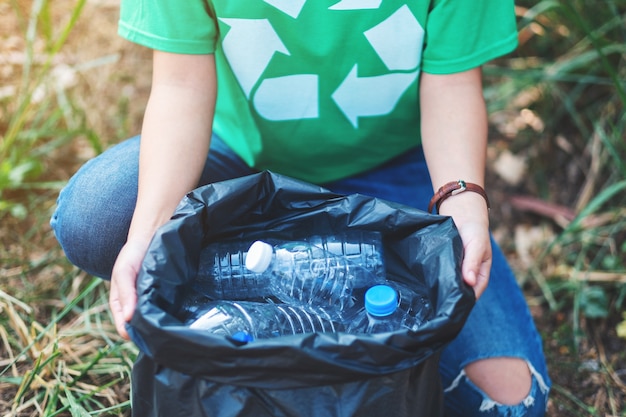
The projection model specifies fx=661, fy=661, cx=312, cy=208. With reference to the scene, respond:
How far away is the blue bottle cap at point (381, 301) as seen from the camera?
1048mm

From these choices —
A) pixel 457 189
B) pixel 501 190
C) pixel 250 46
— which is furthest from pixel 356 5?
pixel 501 190

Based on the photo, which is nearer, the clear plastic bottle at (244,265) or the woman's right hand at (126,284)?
the woman's right hand at (126,284)

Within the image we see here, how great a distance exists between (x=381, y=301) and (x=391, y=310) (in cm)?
3

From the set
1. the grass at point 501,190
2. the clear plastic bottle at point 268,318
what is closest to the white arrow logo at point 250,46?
the clear plastic bottle at point 268,318

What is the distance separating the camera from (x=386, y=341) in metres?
0.93

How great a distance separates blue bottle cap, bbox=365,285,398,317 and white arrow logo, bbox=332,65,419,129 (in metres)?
0.53

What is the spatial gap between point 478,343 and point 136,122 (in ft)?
5.29

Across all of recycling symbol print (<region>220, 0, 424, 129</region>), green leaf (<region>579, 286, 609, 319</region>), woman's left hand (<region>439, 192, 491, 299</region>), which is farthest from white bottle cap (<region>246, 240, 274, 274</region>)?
green leaf (<region>579, 286, 609, 319</region>)

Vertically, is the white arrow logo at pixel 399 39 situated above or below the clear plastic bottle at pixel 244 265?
above

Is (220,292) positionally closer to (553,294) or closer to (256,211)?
(256,211)

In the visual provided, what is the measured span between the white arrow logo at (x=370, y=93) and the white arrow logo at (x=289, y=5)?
183mm

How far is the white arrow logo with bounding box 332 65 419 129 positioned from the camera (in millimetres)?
1427

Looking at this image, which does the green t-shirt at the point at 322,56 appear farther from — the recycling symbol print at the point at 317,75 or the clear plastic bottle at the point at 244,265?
the clear plastic bottle at the point at 244,265

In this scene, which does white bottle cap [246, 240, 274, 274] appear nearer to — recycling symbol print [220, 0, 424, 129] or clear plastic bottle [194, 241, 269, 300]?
clear plastic bottle [194, 241, 269, 300]
